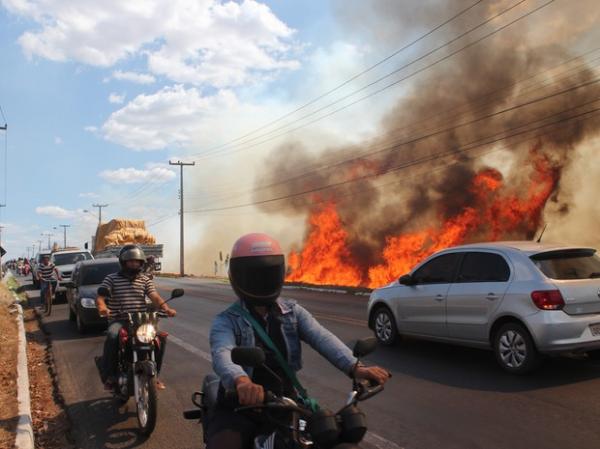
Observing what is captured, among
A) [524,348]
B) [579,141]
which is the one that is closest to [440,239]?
[579,141]

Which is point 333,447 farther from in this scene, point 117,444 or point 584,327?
point 584,327

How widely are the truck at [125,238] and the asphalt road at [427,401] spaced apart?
29.7m

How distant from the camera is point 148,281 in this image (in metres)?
6.49

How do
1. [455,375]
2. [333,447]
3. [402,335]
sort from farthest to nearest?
1. [402,335]
2. [455,375]
3. [333,447]

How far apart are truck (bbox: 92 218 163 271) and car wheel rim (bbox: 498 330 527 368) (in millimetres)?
32863

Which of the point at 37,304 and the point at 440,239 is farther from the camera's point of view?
the point at 440,239

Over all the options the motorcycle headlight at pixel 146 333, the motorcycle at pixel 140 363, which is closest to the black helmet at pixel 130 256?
the motorcycle at pixel 140 363

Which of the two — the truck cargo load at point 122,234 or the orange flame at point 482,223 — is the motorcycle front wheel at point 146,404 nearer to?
the orange flame at point 482,223

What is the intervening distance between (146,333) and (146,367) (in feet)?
1.23

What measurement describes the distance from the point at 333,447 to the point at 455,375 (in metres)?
5.15

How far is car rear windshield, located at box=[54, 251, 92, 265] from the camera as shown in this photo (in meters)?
23.7

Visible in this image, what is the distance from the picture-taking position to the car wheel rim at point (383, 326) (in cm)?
920

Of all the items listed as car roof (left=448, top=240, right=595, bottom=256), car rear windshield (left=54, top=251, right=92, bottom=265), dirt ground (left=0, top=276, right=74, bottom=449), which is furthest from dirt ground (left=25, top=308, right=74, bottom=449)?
car rear windshield (left=54, top=251, right=92, bottom=265)

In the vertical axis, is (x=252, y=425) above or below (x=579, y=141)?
below
